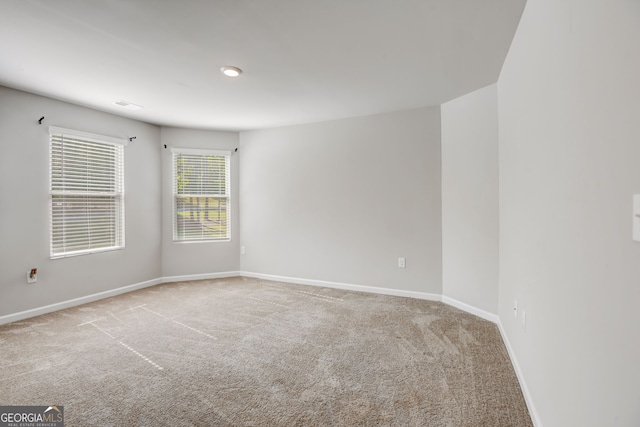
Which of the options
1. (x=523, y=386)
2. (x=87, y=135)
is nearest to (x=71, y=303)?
(x=87, y=135)

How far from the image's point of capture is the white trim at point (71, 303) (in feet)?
10.9

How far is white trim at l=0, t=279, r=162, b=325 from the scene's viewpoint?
331 centimetres

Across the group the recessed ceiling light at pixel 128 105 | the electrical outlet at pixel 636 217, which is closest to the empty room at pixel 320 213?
the electrical outlet at pixel 636 217

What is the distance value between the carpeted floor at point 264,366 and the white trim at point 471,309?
9cm

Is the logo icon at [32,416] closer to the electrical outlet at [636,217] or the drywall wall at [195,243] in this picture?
the electrical outlet at [636,217]

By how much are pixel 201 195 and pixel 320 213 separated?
2.05 metres

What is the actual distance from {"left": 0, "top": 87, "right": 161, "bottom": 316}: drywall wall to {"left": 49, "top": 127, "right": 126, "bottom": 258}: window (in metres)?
0.08

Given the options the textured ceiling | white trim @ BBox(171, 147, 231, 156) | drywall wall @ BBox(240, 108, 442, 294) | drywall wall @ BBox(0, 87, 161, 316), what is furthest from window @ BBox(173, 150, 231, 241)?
the textured ceiling

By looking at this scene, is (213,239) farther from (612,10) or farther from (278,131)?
(612,10)

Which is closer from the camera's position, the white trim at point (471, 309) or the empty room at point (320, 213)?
the empty room at point (320, 213)

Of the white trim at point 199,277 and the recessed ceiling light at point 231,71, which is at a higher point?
the recessed ceiling light at point 231,71

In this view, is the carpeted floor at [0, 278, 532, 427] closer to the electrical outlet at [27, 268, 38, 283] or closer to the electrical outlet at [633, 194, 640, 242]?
the electrical outlet at [27, 268, 38, 283]

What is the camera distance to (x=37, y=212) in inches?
138

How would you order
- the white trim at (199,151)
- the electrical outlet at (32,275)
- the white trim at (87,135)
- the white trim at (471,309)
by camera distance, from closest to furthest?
the white trim at (471,309) < the electrical outlet at (32,275) < the white trim at (87,135) < the white trim at (199,151)
